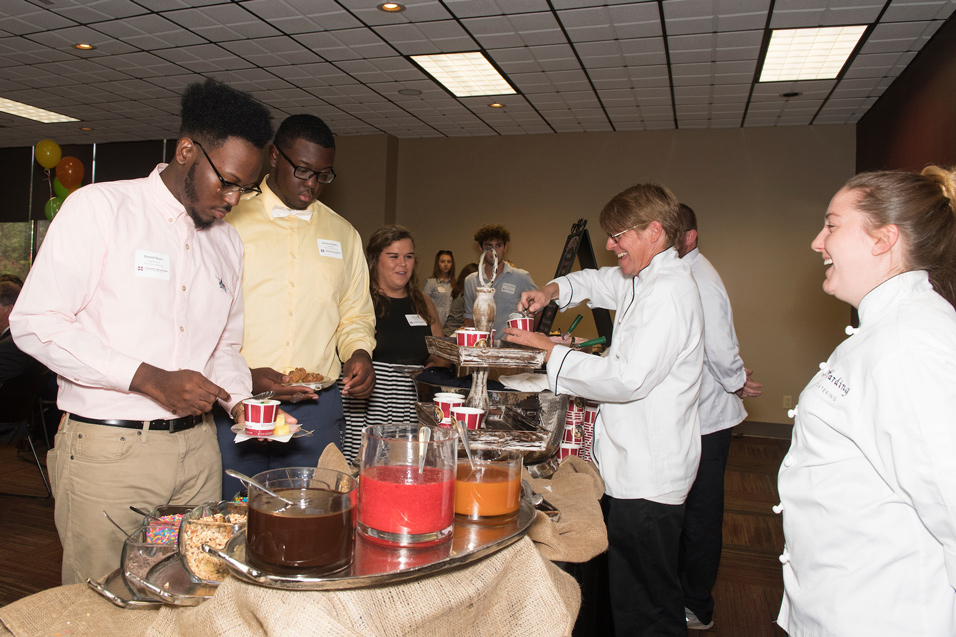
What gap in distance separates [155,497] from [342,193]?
22.9 feet

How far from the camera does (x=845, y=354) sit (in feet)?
4.29

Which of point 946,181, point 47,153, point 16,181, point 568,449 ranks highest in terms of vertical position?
point 16,181

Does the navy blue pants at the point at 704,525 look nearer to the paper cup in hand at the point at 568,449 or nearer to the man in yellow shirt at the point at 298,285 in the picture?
the paper cup in hand at the point at 568,449

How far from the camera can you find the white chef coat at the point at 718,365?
279 centimetres

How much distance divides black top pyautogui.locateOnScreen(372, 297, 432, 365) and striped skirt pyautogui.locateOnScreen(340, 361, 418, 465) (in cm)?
10

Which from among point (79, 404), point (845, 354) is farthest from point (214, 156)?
point (845, 354)

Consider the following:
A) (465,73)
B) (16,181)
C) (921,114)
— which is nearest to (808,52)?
(921,114)

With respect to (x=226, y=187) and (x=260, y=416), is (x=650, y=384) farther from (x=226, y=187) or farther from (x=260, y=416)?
(x=226, y=187)

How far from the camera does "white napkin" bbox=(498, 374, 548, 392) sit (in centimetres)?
197

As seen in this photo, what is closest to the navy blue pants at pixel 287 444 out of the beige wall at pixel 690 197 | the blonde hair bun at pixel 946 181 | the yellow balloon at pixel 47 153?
the blonde hair bun at pixel 946 181

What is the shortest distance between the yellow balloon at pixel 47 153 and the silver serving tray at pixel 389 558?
285 inches

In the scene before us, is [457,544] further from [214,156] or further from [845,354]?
[214,156]

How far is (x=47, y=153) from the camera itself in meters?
6.77

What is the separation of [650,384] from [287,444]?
1.05 m
